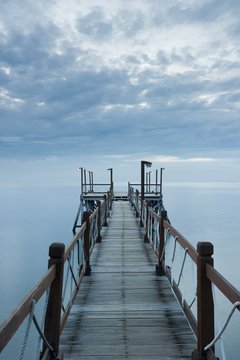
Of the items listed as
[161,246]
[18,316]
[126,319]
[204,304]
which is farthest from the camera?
[161,246]

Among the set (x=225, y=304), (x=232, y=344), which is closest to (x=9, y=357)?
(x=232, y=344)

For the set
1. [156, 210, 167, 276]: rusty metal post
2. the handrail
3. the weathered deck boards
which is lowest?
the weathered deck boards

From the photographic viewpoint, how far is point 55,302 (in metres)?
2.82

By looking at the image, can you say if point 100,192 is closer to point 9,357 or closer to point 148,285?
point 9,357

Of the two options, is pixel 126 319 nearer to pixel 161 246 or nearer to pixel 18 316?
pixel 161 246

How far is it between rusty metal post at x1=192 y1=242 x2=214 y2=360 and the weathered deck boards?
451 millimetres

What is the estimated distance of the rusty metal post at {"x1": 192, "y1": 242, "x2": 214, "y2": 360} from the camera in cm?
278

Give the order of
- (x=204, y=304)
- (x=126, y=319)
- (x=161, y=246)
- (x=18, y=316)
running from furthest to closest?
1. (x=161, y=246)
2. (x=126, y=319)
3. (x=204, y=304)
4. (x=18, y=316)

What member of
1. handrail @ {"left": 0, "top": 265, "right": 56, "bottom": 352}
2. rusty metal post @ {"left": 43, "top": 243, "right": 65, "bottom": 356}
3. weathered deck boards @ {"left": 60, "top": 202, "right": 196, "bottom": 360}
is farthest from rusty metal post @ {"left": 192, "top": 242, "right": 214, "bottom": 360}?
handrail @ {"left": 0, "top": 265, "right": 56, "bottom": 352}

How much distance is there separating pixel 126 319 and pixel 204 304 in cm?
179

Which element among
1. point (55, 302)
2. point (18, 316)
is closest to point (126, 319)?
point (55, 302)

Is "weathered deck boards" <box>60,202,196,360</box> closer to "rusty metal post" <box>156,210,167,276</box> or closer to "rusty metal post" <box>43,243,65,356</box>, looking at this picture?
"rusty metal post" <box>156,210,167,276</box>

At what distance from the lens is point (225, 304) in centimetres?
2683

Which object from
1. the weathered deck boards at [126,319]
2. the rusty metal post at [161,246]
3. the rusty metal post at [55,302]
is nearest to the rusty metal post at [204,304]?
the weathered deck boards at [126,319]
